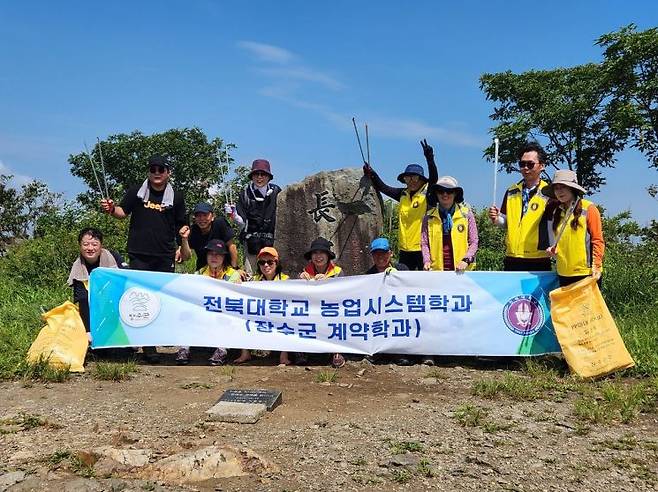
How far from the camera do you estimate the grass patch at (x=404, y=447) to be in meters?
3.53

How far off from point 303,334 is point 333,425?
1.81 metres

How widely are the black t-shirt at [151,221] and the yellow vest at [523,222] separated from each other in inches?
128

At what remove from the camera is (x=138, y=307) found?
587 centimetres

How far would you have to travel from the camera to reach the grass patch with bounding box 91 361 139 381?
5242 millimetres

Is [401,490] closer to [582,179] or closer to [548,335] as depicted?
[548,335]

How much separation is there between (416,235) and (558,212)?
1.45 meters

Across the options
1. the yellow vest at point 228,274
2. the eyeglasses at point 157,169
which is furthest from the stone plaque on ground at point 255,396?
the eyeglasses at point 157,169

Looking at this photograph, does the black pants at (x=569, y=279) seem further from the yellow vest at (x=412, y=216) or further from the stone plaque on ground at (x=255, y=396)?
the stone plaque on ground at (x=255, y=396)

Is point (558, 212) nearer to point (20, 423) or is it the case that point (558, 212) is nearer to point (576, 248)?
point (576, 248)

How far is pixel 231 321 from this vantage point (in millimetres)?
5844

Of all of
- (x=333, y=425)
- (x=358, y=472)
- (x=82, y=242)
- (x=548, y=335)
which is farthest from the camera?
(x=82, y=242)

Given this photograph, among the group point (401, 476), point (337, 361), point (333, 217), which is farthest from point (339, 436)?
point (333, 217)

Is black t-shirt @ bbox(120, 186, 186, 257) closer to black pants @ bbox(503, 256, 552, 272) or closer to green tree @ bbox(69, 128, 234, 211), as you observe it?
black pants @ bbox(503, 256, 552, 272)

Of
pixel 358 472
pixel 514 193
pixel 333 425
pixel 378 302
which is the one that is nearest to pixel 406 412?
pixel 333 425
